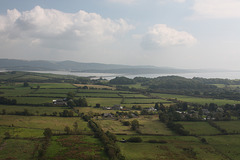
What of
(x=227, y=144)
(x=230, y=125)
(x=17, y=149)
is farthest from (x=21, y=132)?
(x=230, y=125)

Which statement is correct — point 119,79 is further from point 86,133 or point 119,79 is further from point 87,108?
point 86,133

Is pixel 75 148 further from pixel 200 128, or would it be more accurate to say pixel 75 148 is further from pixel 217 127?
pixel 217 127

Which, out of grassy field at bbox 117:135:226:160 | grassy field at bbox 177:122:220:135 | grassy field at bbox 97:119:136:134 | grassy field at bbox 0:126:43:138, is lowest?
grassy field at bbox 117:135:226:160

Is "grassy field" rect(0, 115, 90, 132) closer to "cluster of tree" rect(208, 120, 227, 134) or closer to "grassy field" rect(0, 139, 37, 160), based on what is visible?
"grassy field" rect(0, 139, 37, 160)

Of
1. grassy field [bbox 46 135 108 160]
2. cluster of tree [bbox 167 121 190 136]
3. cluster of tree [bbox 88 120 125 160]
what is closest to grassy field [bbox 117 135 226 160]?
cluster of tree [bbox 88 120 125 160]

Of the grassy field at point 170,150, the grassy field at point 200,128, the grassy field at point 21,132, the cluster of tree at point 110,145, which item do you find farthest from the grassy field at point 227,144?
the grassy field at point 21,132

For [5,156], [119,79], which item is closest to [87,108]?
[5,156]
